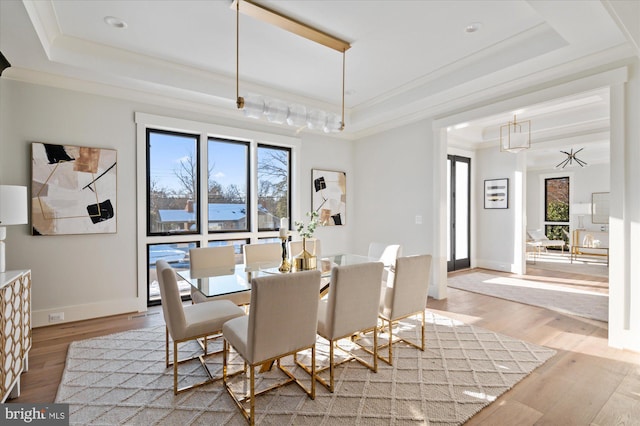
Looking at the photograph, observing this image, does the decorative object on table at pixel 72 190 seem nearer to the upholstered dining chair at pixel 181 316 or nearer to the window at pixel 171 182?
the window at pixel 171 182

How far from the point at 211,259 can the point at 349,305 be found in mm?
1677

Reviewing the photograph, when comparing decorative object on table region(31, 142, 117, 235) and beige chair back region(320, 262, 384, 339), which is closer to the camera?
beige chair back region(320, 262, 384, 339)

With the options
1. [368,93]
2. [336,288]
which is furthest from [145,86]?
[336,288]

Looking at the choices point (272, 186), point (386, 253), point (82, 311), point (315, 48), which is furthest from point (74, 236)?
point (386, 253)

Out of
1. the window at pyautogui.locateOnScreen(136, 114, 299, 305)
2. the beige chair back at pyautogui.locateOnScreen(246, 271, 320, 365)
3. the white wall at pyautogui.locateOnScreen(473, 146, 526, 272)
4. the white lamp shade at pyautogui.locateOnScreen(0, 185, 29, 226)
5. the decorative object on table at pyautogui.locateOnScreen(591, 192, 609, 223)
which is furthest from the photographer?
the decorative object on table at pyautogui.locateOnScreen(591, 192, 609, 223)

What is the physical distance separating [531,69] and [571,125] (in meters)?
2.93

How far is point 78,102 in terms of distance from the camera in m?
3.53

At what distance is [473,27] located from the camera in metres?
2.81

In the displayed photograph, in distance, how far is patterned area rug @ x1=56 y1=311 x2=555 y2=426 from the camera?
6.48 feet

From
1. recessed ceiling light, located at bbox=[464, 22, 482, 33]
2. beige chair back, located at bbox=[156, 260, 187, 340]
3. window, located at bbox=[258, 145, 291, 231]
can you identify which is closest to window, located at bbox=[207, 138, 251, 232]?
window, located at bbox=[258, 145, 291, 231]

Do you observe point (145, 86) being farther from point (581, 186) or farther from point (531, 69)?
point (581, 186)

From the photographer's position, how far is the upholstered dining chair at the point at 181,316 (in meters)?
2.18

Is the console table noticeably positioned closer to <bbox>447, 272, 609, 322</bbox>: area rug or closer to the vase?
the vase

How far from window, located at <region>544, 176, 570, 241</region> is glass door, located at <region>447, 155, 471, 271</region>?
4622 millimetres
